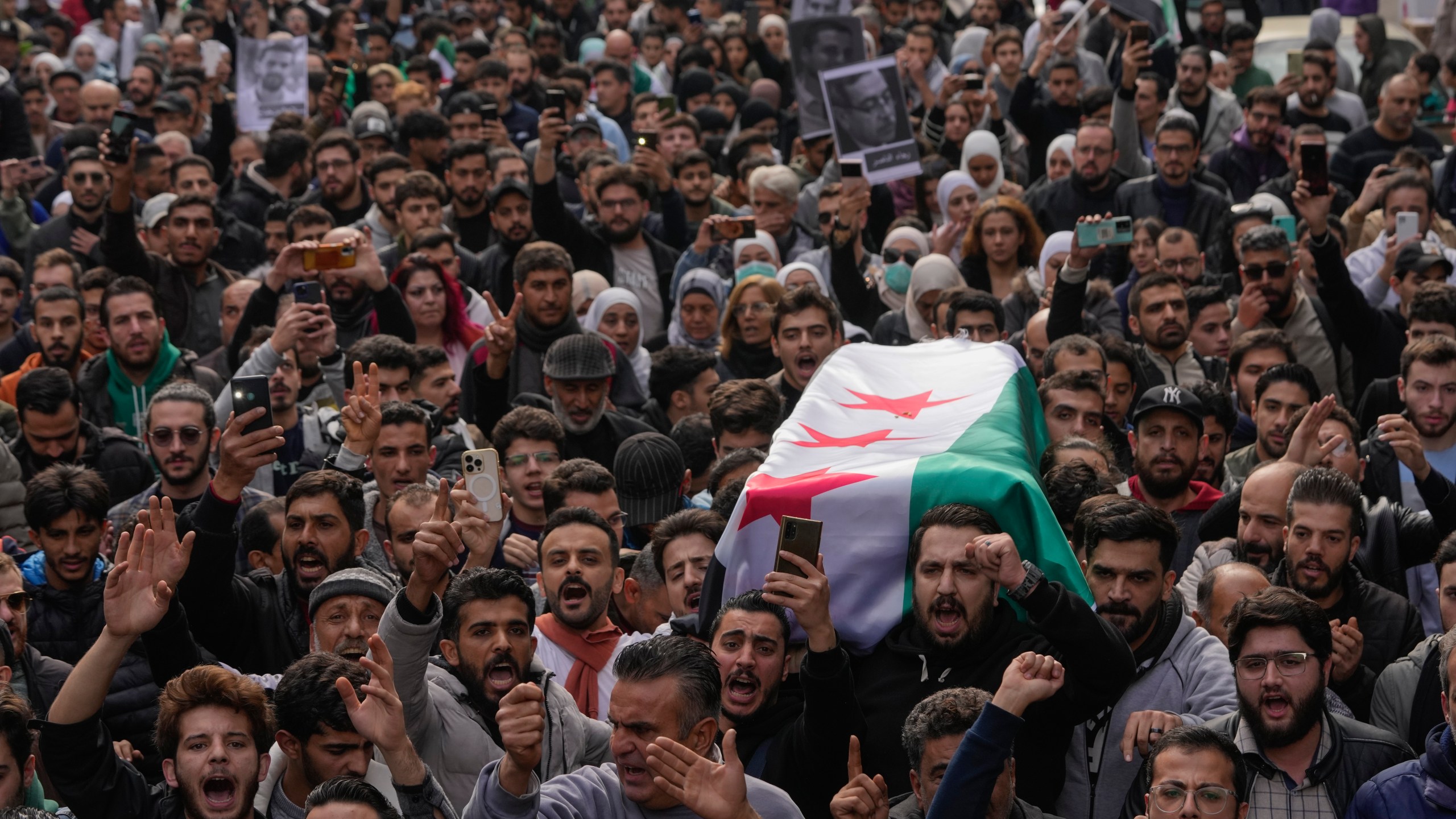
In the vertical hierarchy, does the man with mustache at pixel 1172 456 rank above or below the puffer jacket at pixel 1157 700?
below

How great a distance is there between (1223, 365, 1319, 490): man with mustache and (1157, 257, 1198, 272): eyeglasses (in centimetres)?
193

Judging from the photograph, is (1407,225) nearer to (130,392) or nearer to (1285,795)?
(1285,795)

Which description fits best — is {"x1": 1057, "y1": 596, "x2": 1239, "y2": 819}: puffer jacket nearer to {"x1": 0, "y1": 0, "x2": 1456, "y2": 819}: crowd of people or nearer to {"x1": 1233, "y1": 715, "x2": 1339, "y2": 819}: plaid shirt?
{"x1": 0, "y1": 0, "x2": 1456, "y2": 819}: crowd of people

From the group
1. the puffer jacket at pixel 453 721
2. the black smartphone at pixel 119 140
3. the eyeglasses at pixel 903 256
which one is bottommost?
the eyeglasses at pixel 903 256

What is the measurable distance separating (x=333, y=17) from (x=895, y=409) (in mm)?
10150

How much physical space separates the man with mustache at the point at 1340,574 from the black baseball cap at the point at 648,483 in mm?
2387

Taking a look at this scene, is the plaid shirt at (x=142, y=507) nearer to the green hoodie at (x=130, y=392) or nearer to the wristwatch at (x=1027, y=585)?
the green hoodie at (x=130, y=392)

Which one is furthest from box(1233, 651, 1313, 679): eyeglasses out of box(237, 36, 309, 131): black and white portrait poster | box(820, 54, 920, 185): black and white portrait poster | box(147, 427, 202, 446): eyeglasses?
box(237, 36, 309, 131): black and white portrait poster

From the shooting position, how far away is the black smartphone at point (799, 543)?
456cm

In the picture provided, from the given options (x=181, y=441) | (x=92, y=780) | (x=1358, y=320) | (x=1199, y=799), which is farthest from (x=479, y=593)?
(x=1358, y=320)

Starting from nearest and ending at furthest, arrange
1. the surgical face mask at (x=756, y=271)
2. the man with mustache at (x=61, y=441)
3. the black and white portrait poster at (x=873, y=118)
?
the man with mustache at (x=61, y=441) < the surgical face mask at (x=756, y=271) < the black and white portrait poster at (x=873, y=118)

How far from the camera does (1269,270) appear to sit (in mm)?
8438

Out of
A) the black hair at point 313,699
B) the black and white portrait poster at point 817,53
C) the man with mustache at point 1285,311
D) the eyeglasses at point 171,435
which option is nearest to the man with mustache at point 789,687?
the black hair at point 313,699

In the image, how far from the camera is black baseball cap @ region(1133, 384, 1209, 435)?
267 inches
